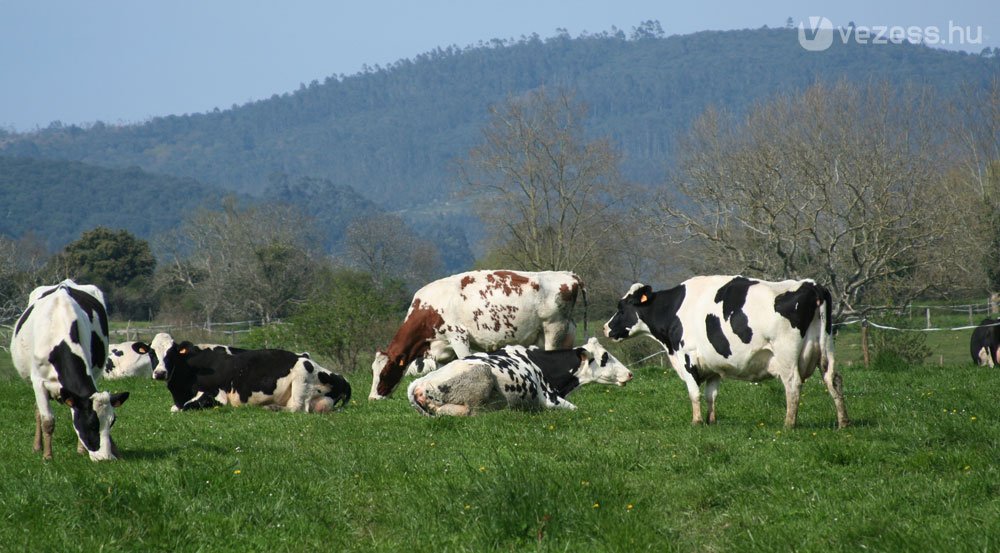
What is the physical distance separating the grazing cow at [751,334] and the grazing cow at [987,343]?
41.1 feet

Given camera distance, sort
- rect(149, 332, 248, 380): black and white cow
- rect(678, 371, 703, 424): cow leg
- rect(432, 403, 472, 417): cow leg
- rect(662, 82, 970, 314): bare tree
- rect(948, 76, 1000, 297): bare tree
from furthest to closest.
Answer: rect(948, 76, 1000, 297): bare tree, rect(662, 82, 970, 314): bare tree, rect(149, 332, 248, 380): black and white cow, rect(432, 403, 472, 417): cow leg, rect(678, 371, 703, 424): cow leg

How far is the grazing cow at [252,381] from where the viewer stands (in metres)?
15.2

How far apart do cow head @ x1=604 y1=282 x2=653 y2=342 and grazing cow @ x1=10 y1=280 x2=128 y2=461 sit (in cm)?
596

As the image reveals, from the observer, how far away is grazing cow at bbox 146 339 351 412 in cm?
1522

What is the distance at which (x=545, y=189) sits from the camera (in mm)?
66750

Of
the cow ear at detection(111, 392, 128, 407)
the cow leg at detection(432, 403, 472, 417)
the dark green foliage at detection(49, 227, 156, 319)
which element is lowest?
the dark green foliage at detection(49, 227, 156, 319)

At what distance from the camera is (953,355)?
44.2m

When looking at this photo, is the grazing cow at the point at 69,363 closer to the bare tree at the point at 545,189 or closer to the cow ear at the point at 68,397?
the cow ear at the point at 68,397

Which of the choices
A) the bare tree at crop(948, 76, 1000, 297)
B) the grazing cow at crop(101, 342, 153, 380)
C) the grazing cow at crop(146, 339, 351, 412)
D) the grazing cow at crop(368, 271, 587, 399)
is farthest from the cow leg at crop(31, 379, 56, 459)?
the bare tree at crop(948, 76, 1000, 297)

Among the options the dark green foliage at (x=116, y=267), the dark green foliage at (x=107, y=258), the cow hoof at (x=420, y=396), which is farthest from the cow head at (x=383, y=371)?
the dark green foliage at (x=116, y=267)

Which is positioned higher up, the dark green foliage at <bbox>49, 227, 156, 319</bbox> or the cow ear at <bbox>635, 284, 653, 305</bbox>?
the cow ear at <bbox>635, 284, 653, 305</bbox>

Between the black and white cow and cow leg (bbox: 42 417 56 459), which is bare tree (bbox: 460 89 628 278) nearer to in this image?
the black and white cow

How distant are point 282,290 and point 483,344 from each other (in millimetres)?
63410

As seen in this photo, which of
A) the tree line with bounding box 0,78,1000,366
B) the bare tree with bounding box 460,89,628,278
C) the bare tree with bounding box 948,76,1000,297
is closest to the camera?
the tree line with bounding box 0,78,1000,366
